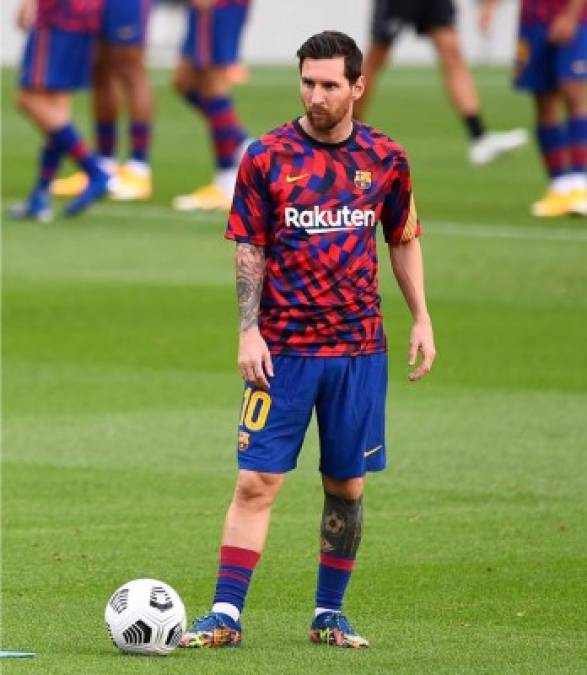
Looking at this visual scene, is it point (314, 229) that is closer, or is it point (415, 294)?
point (314, 229)

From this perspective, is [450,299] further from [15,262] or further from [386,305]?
[15,262]

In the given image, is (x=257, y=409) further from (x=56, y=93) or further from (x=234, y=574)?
(x=56, y=93)

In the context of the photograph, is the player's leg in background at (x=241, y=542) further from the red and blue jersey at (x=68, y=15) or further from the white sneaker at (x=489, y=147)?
the white sneaker at (x=489, y=147)

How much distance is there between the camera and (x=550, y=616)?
7.59 metres

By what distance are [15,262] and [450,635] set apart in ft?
32.7

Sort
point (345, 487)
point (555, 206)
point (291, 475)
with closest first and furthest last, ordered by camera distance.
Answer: point (345, 487)
point (291, 475)
point (555, 206)

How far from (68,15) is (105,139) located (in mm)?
1901

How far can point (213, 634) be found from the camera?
707 cm

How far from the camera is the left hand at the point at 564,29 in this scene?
18.4 meters

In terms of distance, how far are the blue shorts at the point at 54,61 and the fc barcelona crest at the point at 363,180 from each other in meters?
11.7

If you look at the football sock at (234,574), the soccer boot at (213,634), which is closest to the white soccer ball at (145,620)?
the soccer boot at (213,634)

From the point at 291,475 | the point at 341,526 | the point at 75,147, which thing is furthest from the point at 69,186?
the point at 341,526

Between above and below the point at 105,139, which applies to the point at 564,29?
above

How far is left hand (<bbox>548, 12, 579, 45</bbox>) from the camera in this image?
18.4m
